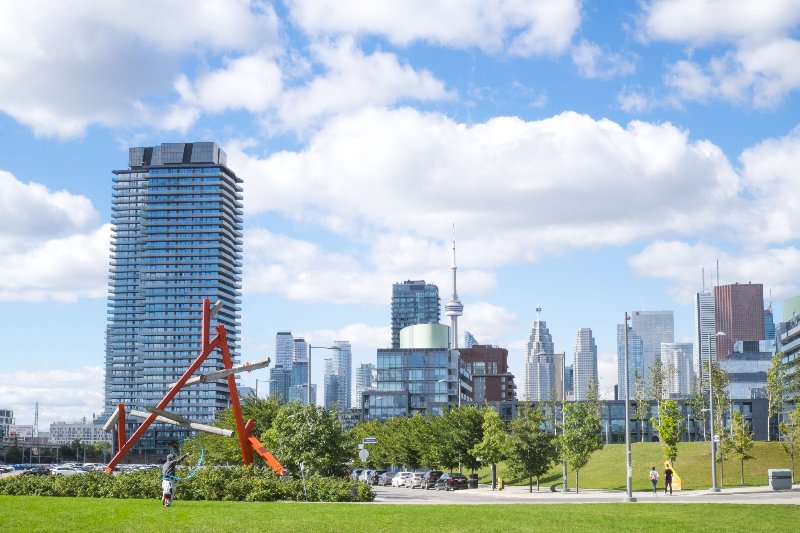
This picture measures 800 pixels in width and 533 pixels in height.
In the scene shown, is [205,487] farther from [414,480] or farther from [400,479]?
[400,479]

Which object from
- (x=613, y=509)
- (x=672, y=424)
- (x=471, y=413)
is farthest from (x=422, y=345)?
(x=613, y=509)

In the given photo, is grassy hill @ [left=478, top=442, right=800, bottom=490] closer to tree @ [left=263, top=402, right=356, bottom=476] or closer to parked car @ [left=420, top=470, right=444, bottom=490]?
parked car @ [left=420, top=470, right=444, bottom=490]

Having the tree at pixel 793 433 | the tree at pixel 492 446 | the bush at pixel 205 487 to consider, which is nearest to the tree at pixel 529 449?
the tree at pixel 492 446

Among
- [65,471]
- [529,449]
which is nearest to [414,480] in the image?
[529,449]

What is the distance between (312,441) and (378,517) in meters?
22.2

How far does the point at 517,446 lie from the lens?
65938mm

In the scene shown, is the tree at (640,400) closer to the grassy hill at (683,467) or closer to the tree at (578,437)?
the grassy hill at (683,467)

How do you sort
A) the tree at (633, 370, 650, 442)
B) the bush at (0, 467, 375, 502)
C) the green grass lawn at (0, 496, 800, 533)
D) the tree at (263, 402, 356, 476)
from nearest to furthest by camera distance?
1. the green grass lawn at (0, 496, 800, 533)
2. the bush at (0, 467, 375, 502)
3. the tree at (263, 402, 356, 476)
4. the tree at (633, 370, 650, 442)

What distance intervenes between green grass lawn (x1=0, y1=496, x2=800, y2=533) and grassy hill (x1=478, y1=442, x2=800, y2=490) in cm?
3034

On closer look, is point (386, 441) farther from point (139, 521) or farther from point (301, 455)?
point (139, 521)

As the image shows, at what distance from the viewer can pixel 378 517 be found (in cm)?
3027

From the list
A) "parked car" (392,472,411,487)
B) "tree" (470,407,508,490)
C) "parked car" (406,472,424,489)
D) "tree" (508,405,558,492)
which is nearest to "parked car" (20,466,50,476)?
"parked car" (392,472,411,487)

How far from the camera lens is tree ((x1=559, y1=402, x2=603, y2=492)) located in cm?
6166

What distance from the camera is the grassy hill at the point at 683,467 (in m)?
64.4
